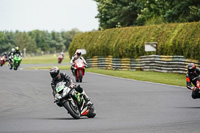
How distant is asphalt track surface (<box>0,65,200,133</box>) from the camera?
9.03m

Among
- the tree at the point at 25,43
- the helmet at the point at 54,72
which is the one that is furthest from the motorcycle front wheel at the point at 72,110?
the tree at the point at 25,43

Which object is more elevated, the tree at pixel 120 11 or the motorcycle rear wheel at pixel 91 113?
the tree at pixel 120 11

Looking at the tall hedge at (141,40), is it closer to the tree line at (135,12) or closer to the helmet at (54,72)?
the tree line at (135,12)

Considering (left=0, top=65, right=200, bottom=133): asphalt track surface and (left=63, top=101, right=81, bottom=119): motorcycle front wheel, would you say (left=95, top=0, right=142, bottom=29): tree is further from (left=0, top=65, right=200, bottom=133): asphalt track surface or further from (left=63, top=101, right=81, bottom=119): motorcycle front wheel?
(left=63, top=101, right=81, bottom=119): motorcycle front wheel

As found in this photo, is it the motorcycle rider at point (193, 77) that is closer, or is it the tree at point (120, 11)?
the motorcycle rider at point (193, 77)

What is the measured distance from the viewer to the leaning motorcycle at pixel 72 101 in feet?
33.4

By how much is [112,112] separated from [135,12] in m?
47.6

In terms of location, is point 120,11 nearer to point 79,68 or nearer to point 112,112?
point 79,68

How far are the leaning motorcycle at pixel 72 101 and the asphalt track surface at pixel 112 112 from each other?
0.18 m

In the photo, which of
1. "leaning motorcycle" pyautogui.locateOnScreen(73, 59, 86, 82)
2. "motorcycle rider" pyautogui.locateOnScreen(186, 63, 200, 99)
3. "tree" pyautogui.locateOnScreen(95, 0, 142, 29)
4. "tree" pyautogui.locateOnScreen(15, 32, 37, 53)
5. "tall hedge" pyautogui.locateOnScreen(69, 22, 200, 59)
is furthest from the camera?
"tree" pyautogui.locateOnScreen(15, 32, 37, 53)

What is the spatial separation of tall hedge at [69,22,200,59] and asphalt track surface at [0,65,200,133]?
9.25 metres

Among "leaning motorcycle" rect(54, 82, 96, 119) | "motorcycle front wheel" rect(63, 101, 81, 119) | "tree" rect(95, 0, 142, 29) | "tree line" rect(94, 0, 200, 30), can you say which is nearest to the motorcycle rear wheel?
"leaning motorcycle" rect(54, 82, 96, 119)

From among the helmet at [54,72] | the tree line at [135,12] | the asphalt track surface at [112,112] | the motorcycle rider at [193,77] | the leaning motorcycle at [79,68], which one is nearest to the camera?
the asphalt track surface at [112,112]

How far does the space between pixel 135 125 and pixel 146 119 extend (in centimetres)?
104
